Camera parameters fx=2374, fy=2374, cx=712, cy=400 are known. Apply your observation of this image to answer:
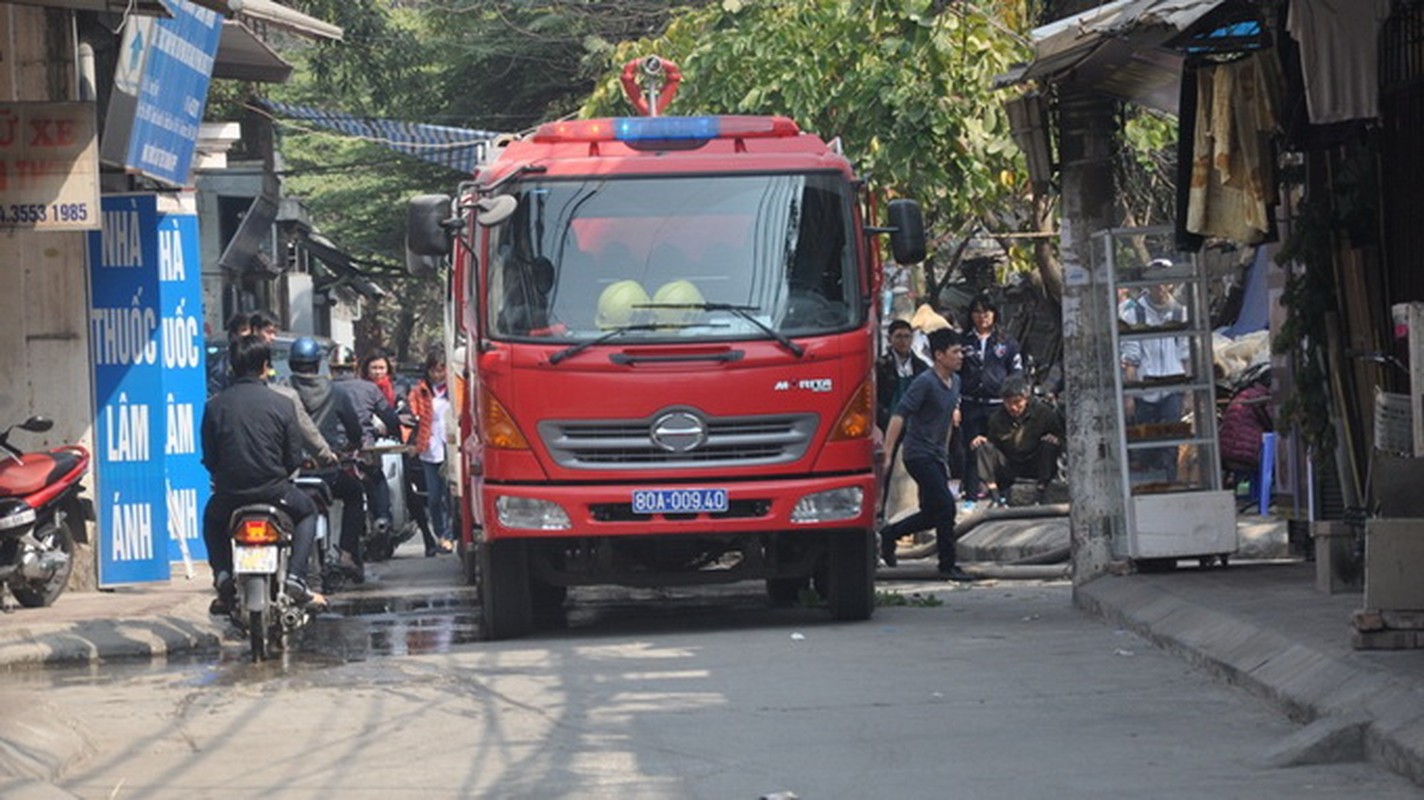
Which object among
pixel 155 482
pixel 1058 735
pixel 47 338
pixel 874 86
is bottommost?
pixel 1058 735

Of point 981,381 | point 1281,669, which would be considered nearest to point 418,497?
point 981,381

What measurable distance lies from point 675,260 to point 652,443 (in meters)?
1.05

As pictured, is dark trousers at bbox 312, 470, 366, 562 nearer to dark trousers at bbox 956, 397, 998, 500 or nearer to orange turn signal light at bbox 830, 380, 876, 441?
orange turn signal light at bbox 830, 380, 876, 441

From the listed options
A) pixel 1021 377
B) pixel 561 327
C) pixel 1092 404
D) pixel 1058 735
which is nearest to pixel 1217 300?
pixel 1021 377

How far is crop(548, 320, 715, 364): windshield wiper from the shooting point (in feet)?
41.8

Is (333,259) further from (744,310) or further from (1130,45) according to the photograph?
(1130,45)

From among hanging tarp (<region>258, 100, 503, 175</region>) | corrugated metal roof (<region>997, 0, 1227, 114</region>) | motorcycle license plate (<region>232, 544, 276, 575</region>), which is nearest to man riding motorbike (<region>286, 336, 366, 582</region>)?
motorcycle license plate (<region>232, 544, 276, 575</region>)

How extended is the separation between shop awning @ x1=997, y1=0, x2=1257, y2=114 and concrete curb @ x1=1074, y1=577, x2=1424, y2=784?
2.73 metres

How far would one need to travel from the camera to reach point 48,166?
1381 centimetres

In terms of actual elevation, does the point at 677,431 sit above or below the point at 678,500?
above

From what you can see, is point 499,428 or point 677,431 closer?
point 677,431

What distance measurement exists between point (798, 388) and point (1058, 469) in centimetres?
866

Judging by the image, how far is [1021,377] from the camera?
69.3 feet

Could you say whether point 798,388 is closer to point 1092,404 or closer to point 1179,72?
point 1092,404
